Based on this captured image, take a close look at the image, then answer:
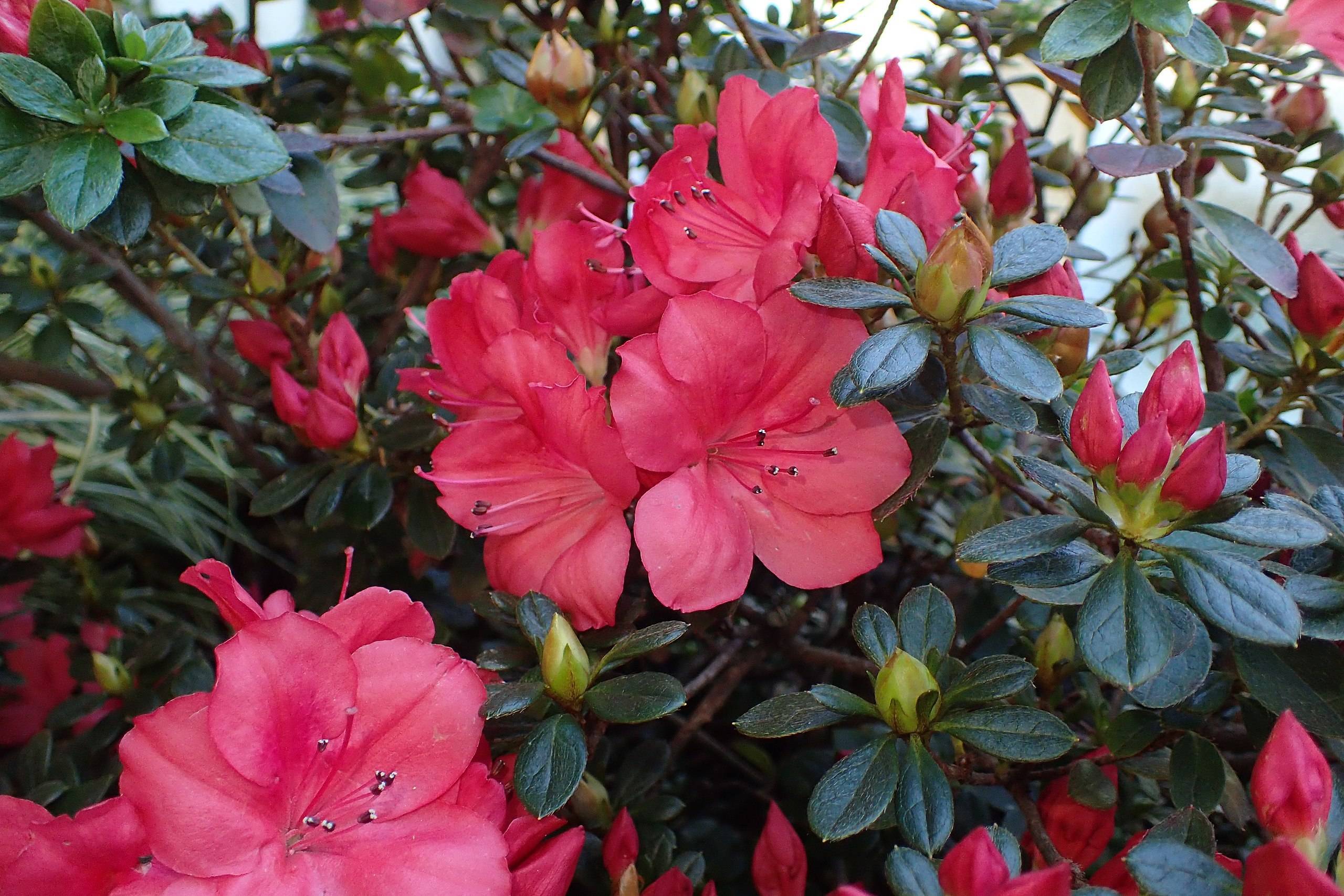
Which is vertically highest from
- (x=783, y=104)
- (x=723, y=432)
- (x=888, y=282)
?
(x=783, y=104)

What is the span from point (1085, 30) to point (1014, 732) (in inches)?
21.2

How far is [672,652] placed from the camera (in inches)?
53.7

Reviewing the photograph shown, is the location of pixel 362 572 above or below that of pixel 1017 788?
below

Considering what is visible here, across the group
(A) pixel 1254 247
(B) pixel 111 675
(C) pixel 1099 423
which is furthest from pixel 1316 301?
(B) pixel 111 675

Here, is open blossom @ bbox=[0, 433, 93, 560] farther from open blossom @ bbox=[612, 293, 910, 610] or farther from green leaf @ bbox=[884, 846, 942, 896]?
green leaf @ bbox=[884, 846, 942, 896]

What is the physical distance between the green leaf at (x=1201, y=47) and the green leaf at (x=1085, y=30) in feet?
0.13

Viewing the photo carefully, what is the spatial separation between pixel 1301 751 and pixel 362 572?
98 centimetres

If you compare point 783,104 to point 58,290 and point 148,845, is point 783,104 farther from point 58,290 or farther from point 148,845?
point 58,290

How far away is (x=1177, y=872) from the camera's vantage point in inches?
20.3

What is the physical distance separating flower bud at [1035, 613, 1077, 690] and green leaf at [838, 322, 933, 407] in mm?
344

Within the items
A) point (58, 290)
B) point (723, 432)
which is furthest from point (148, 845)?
point (58, 290)

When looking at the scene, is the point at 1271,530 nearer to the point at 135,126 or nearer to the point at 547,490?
the point at 547,490

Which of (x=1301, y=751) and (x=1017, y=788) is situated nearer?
(x=1301, y=751)

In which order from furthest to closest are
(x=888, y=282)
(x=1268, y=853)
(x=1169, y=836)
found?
(x=888, y=282), (x=1169, y=836), (x=1268, y=853)
